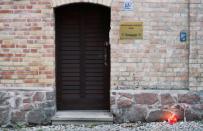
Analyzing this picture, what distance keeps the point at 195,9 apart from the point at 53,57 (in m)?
3.06

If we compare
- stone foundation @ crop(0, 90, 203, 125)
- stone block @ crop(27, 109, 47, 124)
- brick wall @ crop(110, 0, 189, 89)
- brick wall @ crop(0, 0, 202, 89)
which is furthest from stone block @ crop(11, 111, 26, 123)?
brick wall @ crop(110, 0, 189, 89)

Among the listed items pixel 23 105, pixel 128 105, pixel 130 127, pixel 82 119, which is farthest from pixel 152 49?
pixel 23 105

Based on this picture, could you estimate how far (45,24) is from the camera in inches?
337

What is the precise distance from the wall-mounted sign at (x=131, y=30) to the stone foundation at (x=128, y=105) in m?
1.13

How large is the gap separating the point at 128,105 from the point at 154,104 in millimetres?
536

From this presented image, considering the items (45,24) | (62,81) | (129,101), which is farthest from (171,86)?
(45,24)

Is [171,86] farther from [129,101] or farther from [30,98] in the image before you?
[30,98]

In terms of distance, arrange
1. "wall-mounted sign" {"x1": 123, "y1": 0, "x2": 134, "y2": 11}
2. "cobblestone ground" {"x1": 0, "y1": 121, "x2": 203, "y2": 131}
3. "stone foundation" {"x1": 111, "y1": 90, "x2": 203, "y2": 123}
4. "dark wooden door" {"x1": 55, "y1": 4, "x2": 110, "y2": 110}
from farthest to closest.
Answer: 1. "dark wooden door" {"x1": 55, "y1": 4, "x2": 110, "y2": 110}
2. "stone foundation" {"x1": 111, "y1": 90, "x2": 203, "y2": 123}
3. "wall-mounted sign" {"x1": 123, "y1": 0, "x2": 134, "y2": 11}
4. "cobblestone ground" {"x1": 0, "y1": 121, "x2": 203, "y2": 131}

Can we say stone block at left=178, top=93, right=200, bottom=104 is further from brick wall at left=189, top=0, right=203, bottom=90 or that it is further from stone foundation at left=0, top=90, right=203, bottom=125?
brick wall at left=189, top=0, right=203, bottom=90

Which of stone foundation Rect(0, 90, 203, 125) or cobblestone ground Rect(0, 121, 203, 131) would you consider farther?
stone foundation Rect(0, 90, 203, 125)

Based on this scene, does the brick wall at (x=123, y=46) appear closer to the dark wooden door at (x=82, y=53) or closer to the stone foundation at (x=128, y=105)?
the stone foundation at (x=128, y=105)

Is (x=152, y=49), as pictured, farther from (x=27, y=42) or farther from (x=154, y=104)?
(x=27, y=42)

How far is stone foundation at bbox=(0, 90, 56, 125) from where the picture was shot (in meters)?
8.60

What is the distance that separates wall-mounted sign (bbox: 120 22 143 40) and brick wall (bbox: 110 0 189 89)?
0.27 ft
